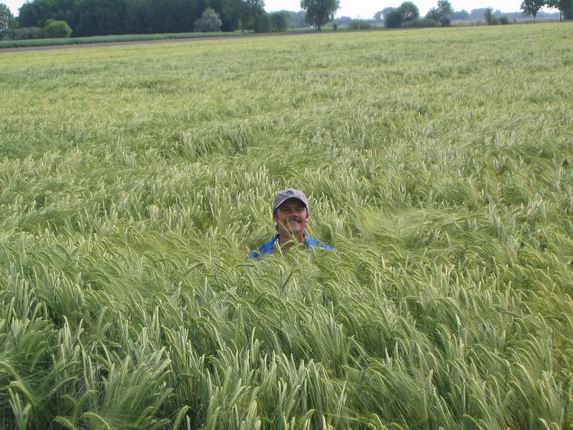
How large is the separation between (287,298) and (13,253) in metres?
1.47

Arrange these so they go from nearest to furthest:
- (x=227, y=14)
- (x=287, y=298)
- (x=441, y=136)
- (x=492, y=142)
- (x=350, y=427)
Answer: (x=350, y=427) < (x=287, y=298) < (x=492, y=142) < (x=441, y=136) < (x=227, y=14)

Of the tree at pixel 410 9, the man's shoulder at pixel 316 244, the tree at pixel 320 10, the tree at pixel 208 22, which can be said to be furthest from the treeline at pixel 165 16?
the man's shoulder at pixel 316 244

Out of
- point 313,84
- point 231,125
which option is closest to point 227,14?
point 313,84

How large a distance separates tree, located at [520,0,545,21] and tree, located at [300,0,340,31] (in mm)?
35645

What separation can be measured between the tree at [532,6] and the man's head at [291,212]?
12824cm

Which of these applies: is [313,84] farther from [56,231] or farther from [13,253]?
[13,253]

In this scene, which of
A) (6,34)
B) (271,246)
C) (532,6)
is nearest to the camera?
(271,246)

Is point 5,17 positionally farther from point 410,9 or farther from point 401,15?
point 410,9

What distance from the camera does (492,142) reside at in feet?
23.7

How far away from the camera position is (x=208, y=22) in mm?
97312

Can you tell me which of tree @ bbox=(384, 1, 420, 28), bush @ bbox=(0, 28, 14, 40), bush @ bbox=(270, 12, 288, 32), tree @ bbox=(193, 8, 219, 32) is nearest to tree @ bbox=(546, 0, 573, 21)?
tree @ bbox=(384, 1, 420, 28)

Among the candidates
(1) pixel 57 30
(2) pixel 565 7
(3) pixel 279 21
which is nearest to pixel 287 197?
(1) pixel 57 30

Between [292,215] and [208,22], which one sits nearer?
[292,215]

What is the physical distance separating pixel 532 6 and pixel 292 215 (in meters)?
131
